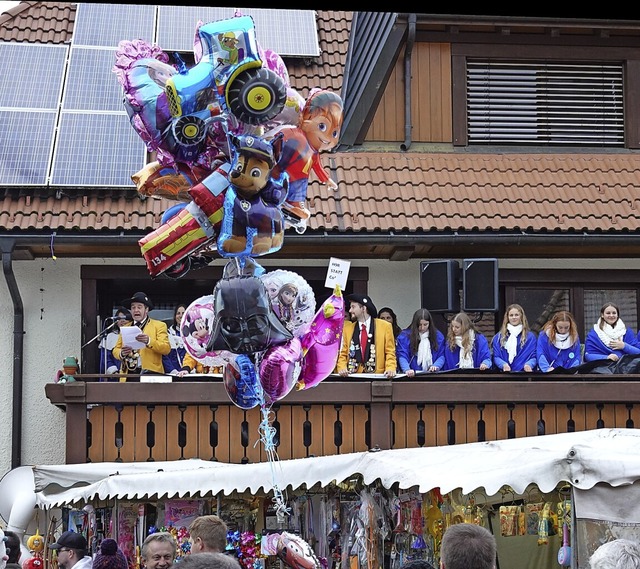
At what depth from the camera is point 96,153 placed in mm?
14383

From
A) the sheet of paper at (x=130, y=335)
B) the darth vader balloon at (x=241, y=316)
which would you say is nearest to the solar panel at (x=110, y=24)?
the sheet of paper at (x=130, y=335)

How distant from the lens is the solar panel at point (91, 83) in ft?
48.7

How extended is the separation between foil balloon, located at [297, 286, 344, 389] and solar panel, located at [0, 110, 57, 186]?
7.27m

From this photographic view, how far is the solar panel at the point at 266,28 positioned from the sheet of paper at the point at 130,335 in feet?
13.7

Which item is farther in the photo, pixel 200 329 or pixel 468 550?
pixel 200 329

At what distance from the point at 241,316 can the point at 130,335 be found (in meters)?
6.23

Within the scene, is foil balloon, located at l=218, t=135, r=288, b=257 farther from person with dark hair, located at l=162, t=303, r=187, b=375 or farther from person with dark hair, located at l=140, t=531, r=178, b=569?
person with dark hair, located at l=162, t=303, r=187, b=375

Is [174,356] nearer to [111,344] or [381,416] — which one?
[111,344]

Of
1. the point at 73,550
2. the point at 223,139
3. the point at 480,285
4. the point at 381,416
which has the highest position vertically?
the point at 223,139

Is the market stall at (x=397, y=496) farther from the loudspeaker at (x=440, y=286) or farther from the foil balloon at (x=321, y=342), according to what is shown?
the loudspeaker at (x=440, y=286)

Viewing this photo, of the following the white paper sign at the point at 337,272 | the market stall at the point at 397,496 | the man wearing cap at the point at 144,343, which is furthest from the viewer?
the man wearing cap at the point at 144,343

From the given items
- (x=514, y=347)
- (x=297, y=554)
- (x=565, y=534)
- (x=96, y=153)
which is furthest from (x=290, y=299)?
(x=96, y=153)

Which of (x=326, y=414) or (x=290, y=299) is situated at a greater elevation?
(x=290, y=299)

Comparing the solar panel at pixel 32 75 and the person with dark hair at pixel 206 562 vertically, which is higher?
the solar panel at pixel 32 75
